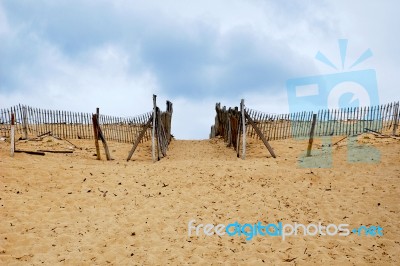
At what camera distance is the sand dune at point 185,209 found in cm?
606

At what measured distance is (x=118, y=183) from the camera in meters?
9.75

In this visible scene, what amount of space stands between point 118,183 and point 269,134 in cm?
1266

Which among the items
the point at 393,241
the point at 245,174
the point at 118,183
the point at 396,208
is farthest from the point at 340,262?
the point at 118,183

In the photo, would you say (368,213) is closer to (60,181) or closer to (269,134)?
(60,181)

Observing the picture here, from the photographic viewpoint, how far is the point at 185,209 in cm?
805

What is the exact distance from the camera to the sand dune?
606cm

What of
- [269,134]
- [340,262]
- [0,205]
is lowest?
[340,262]

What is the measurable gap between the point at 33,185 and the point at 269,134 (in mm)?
14359

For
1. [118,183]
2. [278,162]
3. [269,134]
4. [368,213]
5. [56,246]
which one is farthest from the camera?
[269,134]

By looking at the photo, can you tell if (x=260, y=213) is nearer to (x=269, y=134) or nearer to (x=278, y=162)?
(x=278, y=162)

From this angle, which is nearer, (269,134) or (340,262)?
(340,262)

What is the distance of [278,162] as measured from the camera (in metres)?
13.0

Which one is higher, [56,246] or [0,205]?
[0,205]

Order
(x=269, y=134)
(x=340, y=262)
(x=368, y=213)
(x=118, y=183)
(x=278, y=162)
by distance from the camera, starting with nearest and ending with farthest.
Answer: (x=340, y=262)
(x=368, y=213)
(x=118, y=183)
(x=278, y=162)
(x=269, y=134)
